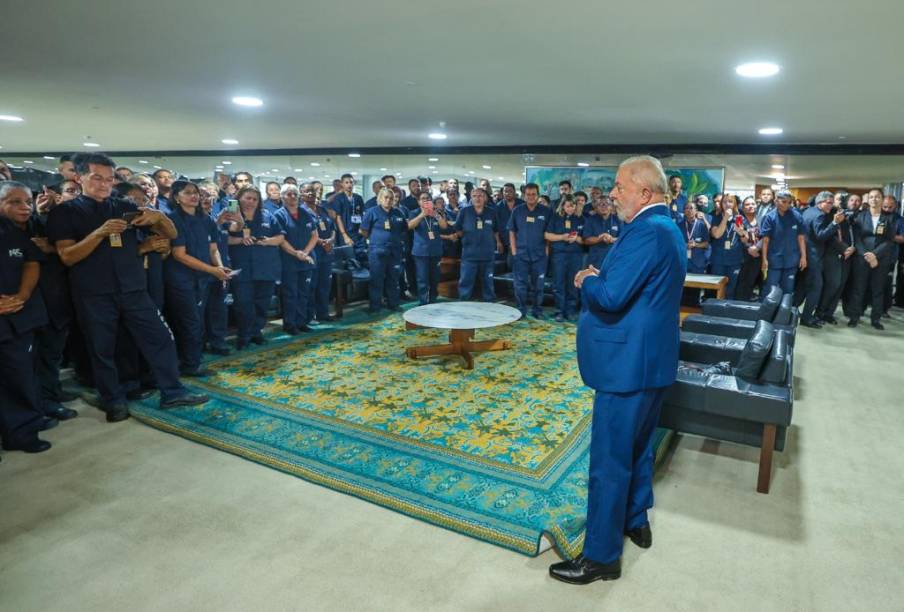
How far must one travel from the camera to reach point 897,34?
10.2ft

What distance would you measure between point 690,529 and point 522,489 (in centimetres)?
80

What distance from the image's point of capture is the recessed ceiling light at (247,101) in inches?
224

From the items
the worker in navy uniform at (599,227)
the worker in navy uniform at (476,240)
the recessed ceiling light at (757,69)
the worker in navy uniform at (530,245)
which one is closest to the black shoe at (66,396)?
the worker in navy uniform at (476,240)

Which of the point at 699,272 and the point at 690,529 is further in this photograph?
the point at 699,272

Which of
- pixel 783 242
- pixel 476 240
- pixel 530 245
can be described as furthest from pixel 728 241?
pixel 476 240

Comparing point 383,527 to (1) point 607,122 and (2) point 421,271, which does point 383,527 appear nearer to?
(2) point 421,271

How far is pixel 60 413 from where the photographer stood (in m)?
3.57

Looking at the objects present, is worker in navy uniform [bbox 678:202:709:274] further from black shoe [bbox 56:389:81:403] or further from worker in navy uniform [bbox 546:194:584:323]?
black shoe [bbox 56:389:81:403]

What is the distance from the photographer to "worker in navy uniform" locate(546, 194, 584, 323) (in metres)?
6.97

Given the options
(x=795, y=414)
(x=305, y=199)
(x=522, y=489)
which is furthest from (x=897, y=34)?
(x=305, y=199)

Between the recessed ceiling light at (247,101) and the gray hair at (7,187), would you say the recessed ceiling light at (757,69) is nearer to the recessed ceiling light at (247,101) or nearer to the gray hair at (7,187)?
the recessed ceiling light at (247,101)

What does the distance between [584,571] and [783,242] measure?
20.8 ft

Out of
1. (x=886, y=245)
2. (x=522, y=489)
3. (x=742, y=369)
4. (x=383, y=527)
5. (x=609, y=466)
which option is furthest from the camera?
(x=886, y=245)

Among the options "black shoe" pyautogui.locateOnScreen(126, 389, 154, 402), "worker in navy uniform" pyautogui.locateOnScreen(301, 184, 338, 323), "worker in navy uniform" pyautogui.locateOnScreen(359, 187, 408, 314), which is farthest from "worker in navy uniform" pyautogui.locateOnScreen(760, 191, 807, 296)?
"black shoe" pyautogui.locateOnScreen(126, 389, 154, 402)
